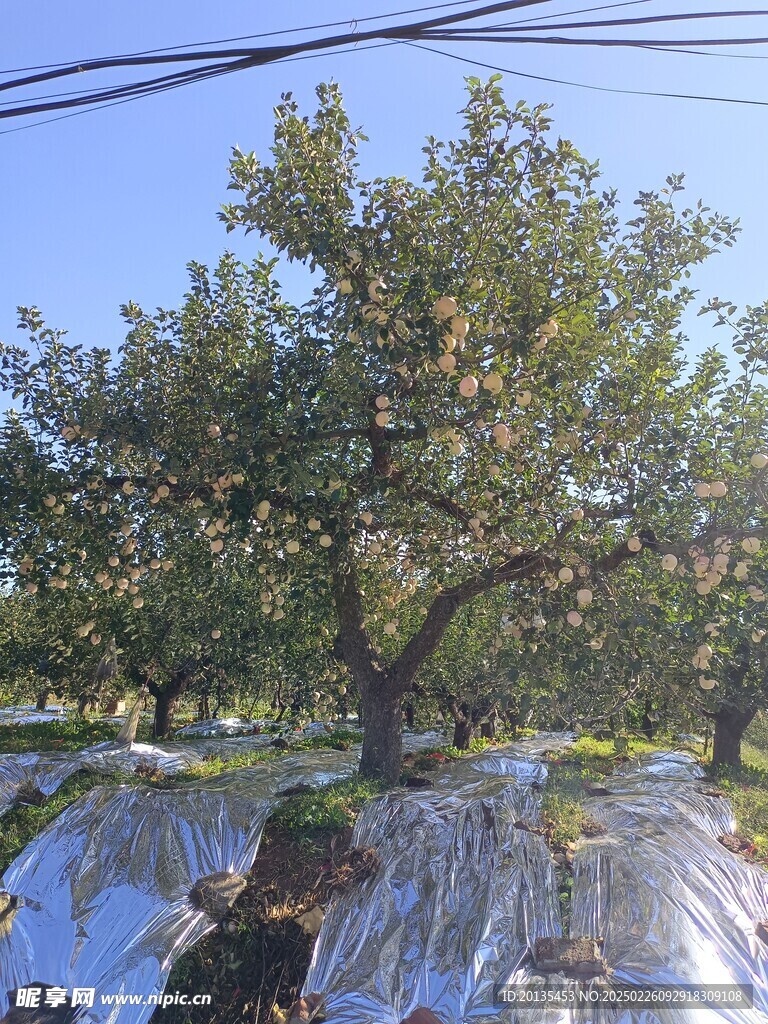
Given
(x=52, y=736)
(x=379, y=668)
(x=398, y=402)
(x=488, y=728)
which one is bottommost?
(x=52, y=736)

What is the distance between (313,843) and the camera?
5398 millimetres

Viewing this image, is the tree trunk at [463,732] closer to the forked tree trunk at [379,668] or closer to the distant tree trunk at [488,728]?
the distant tree trunk at [488,728]

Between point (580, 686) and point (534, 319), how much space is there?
3.72 meters

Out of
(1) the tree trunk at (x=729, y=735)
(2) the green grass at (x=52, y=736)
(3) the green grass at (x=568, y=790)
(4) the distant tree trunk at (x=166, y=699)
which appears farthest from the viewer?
(4) the distant tree trunk at (x=166, y=699)

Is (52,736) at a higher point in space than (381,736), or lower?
lower

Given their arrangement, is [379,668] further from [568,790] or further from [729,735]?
[729,735]

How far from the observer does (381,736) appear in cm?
729

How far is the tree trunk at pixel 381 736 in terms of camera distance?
7203mm

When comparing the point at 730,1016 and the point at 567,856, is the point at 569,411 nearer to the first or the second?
the point at 567,856

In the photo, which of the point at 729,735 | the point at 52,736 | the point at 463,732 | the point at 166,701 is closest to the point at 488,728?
the point at 463,732

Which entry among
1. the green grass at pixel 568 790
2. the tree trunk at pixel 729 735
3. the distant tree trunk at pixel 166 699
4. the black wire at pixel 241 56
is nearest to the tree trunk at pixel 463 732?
the green grass at pixel 568 790

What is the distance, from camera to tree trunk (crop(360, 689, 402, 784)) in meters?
7.20

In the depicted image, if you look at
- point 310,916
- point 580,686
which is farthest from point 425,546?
point 310,916

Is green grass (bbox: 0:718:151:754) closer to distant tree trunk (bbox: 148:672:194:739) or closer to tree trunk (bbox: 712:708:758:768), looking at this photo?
distant tree trunk (bbox: 148:672:194:739)
